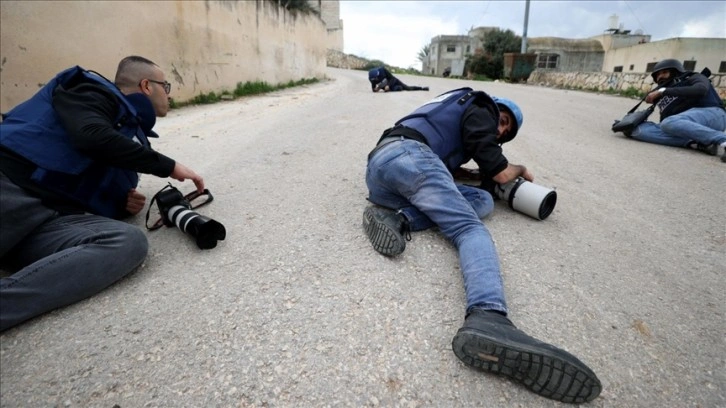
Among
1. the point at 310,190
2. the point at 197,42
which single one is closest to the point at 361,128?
the point at 310,190

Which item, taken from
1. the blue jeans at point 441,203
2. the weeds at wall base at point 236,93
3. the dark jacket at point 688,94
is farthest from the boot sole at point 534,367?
the weeds at wall base at point 236,93

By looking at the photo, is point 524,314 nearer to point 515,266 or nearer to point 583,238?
point 515,266

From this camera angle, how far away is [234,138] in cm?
466

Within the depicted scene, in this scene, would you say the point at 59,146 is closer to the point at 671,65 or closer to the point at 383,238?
the point at 383,238

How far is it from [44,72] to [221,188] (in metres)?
4.24

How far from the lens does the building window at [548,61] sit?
3112 centimetres

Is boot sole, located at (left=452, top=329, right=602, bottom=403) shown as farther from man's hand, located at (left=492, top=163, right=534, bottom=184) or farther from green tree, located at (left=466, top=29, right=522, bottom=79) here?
green tree, located at (left=466, top=29, right=522, bottom=79)

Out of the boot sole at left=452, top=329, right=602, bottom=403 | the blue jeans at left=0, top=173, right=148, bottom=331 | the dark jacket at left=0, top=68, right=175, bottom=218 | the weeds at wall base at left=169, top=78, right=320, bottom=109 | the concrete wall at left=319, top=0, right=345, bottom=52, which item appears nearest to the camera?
the boot sole at left=452, top=329, right=602, bottom=403

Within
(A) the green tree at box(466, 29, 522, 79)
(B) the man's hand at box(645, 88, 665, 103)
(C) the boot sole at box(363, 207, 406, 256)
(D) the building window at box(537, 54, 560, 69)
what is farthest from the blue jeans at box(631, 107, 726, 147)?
(D) the building window at box(537, 54, 560, 69)

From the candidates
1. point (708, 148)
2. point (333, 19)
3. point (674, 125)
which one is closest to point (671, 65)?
point (674, 125)

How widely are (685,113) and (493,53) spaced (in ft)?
80.1

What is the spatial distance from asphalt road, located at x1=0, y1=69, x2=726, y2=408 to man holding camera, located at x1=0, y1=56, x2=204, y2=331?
119 mm

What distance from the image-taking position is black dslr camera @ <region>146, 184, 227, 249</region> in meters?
1.97

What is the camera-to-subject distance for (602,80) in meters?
12.3
